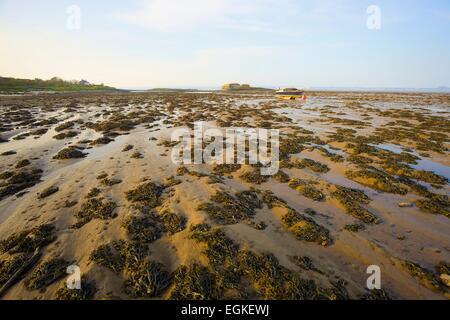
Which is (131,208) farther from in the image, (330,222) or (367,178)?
(367,178)

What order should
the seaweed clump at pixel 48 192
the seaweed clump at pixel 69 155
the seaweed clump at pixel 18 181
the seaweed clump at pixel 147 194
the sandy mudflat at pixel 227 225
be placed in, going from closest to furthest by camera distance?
the sandy mudflat at pixel 227 225
the seaweed clump at pixel 147 194
the seaweed clump at pixel 48 192
the seaweed clump at pixel 18 181
the seaweed clump at pixel 69 155

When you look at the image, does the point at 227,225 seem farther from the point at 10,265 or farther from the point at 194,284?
the point at 10,265

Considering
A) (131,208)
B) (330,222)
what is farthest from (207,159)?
(330,222)

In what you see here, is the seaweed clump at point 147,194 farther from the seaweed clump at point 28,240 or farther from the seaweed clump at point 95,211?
the seaweed clump at point 28,240

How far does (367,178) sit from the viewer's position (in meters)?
8.28

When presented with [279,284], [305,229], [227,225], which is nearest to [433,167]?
[305,229]

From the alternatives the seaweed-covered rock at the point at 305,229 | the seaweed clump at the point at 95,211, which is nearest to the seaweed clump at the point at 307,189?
the seaweed-covered rock at the point at 305,229

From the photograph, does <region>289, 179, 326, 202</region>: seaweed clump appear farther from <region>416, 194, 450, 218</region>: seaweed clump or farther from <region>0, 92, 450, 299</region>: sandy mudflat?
<region>416, 194, 450, 218</region>: seaweed clump

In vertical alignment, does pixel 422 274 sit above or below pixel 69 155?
below

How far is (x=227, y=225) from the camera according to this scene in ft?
19.0

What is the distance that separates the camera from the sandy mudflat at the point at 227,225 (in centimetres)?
413

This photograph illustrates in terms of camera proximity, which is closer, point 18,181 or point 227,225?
point 227,225
